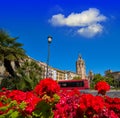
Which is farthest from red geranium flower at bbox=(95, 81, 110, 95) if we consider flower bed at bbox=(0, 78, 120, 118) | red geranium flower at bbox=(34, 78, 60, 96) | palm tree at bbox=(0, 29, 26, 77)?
palm tree at bbox=(0, 29, 26, 77)

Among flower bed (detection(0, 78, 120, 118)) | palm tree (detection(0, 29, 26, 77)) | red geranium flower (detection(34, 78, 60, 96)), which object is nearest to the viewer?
flower bed (detection(0, 78, 120, 118))

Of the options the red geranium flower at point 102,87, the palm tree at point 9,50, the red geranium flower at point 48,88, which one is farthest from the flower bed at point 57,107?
the palm tree at point 9,50

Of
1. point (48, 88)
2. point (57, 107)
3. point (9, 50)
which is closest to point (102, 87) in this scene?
point (48, 88)

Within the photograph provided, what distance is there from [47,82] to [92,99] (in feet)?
2.92

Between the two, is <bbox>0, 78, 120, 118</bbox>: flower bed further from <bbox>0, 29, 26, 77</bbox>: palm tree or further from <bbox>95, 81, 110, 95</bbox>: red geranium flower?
<bbox>0, 29, 26, 77</bbox>: palm tree

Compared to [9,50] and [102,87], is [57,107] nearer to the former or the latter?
[102,87]

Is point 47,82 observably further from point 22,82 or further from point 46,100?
point 22,82

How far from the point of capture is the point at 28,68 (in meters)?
41.2

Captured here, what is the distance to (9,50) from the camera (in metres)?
29.6

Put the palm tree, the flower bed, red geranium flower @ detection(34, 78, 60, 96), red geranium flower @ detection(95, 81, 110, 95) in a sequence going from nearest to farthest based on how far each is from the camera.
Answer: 1. the flower bed
2. red geranium flower @ detection(34, 78, 60, 96)
3. red geranium flower @ detection(95, 81, 110, 95)
4. the palm tree

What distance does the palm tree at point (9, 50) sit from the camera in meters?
29.6

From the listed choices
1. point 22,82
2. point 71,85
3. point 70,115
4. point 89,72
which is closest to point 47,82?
point 70,115

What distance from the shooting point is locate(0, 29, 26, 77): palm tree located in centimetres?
2962

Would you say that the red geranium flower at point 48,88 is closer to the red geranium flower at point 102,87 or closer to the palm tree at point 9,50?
the red geranium flower at point 102,87
